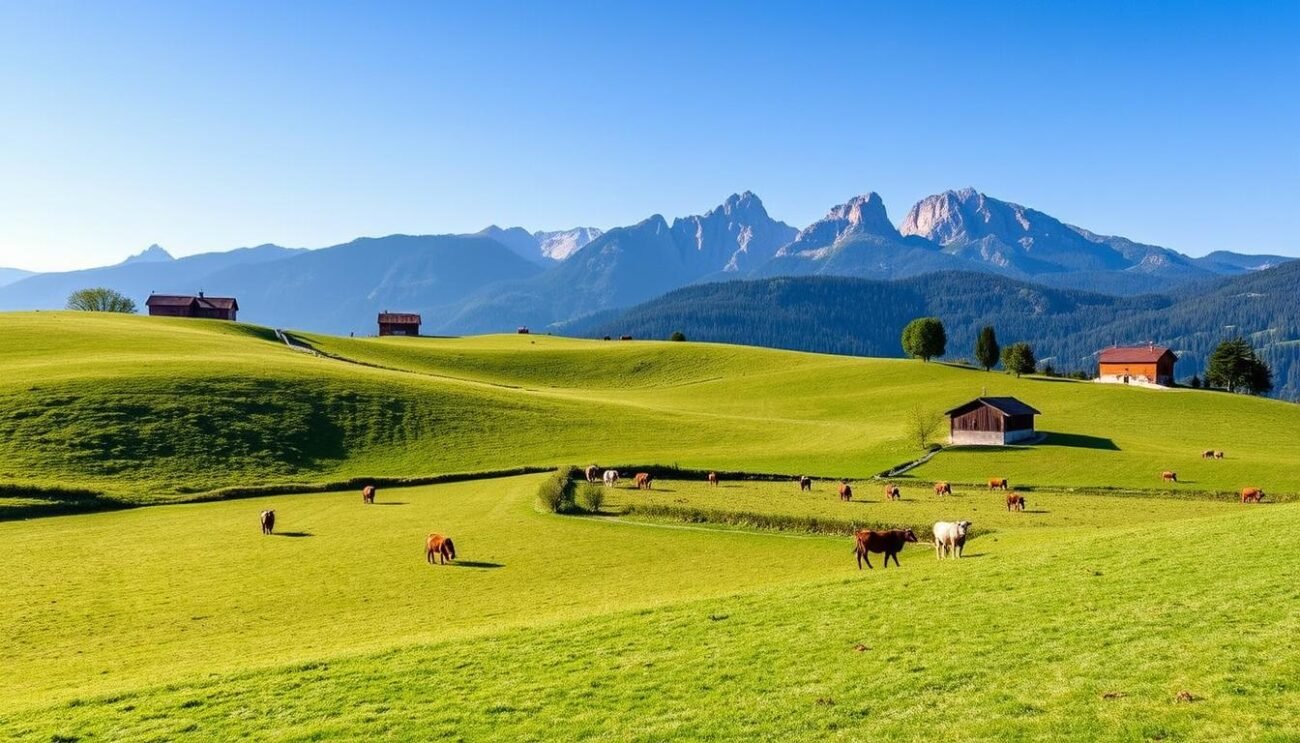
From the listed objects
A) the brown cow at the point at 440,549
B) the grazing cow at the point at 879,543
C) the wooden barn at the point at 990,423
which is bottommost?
the brown cow at the point at 440,549

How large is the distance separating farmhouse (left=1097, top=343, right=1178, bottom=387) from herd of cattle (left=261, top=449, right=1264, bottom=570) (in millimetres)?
70256

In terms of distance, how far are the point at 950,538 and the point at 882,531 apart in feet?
13.2

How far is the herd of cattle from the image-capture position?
3303 centimetres

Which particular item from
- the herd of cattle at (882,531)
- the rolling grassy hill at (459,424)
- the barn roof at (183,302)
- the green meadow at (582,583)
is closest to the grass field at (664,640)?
the green meadow at (582,583)

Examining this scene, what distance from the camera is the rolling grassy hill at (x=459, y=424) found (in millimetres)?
64688

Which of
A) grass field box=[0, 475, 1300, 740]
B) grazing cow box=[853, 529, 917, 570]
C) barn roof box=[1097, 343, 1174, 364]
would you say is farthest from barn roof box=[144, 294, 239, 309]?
barn roof box=[1097, 343, 1174, 364]

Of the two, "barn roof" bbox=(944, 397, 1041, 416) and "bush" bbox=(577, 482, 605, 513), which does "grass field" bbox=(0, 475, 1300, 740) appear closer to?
"bush" bbox=(577, 482, 605, 513)

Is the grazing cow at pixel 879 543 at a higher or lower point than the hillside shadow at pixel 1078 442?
lower

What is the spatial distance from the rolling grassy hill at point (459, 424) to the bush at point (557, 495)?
58.0 feet

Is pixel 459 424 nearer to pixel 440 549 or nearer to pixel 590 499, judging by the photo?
pixel 590 499

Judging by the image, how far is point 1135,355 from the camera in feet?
476

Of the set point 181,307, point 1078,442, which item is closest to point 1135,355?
point 1078,442

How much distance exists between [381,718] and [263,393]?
7258 cm

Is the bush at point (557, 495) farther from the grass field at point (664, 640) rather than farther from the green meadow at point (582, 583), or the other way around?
the grass field at point (664, 640)
